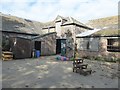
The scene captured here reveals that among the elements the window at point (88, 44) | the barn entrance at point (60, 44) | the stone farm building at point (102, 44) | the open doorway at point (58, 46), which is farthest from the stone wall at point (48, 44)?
the stone farm building at point (102, 44)

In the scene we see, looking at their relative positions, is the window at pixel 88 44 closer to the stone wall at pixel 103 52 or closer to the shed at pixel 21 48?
the stone wall at pixel 103 52

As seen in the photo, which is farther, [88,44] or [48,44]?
[48,44]

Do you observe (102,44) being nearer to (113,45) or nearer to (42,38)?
(113,45)

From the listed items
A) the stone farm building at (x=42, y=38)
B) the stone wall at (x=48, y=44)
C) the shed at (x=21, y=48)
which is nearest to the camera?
the shed at (x=21, y=48)

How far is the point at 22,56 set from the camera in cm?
1712

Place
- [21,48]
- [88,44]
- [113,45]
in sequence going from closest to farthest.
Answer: [21,48], [113,45], [88,44]

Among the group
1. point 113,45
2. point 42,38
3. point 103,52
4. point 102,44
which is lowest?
point 103,52

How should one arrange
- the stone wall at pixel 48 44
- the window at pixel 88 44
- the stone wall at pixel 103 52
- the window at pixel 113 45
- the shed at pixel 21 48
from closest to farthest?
the shed at pixel 21 48 → the stone wall at pixel 103 52 → the window at pixel 113 45 → the window at pixel 88 44 → the stone wall at pixel 48 44

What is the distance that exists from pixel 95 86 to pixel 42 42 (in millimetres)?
14778

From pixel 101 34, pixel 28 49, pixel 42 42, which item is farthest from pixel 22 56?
pixel 101 34

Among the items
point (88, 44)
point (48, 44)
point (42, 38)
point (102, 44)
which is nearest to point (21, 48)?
point (42, 38)

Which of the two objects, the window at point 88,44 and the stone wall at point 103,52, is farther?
the window at point 88,44

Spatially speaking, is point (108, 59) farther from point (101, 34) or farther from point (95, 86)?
point (95, 86)

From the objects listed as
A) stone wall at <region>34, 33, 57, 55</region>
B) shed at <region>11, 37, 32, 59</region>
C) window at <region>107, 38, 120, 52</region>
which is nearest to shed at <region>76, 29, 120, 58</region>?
window at <region>107, 38, 120, 52</region>
